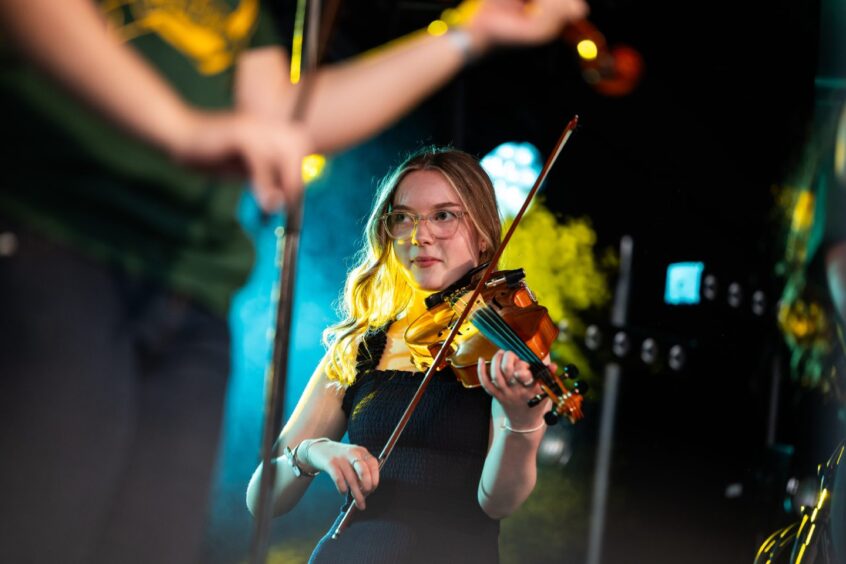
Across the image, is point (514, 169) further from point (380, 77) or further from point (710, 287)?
point (380, 77)

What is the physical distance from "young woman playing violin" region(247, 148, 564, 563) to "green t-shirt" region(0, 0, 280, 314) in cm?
58

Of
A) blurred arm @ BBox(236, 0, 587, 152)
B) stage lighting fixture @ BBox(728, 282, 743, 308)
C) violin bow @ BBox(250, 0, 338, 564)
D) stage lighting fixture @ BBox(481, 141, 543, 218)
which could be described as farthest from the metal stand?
violin bow @ BBox(250, 0, 338, 564)

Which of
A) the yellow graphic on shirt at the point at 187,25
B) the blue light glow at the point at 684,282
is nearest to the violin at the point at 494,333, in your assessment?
the yellow graphic on shirt at the point at 187,25

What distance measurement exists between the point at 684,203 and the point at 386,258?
988 mm

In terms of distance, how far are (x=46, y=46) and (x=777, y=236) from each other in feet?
7.38

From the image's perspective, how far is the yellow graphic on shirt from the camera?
3.25 feet

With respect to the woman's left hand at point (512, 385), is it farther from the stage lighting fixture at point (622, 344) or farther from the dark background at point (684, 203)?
the stage lighting fixture at point (622, 344)

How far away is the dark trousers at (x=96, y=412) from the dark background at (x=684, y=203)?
107cm

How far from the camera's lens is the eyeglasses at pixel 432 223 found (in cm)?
168

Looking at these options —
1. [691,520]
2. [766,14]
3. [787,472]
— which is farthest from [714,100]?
[691,520]

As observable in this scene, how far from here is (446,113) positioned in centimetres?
200

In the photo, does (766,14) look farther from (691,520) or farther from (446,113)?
(691,520)

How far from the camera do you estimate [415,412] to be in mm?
1600

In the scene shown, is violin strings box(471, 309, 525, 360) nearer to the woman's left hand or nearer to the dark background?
the woman's left hand
